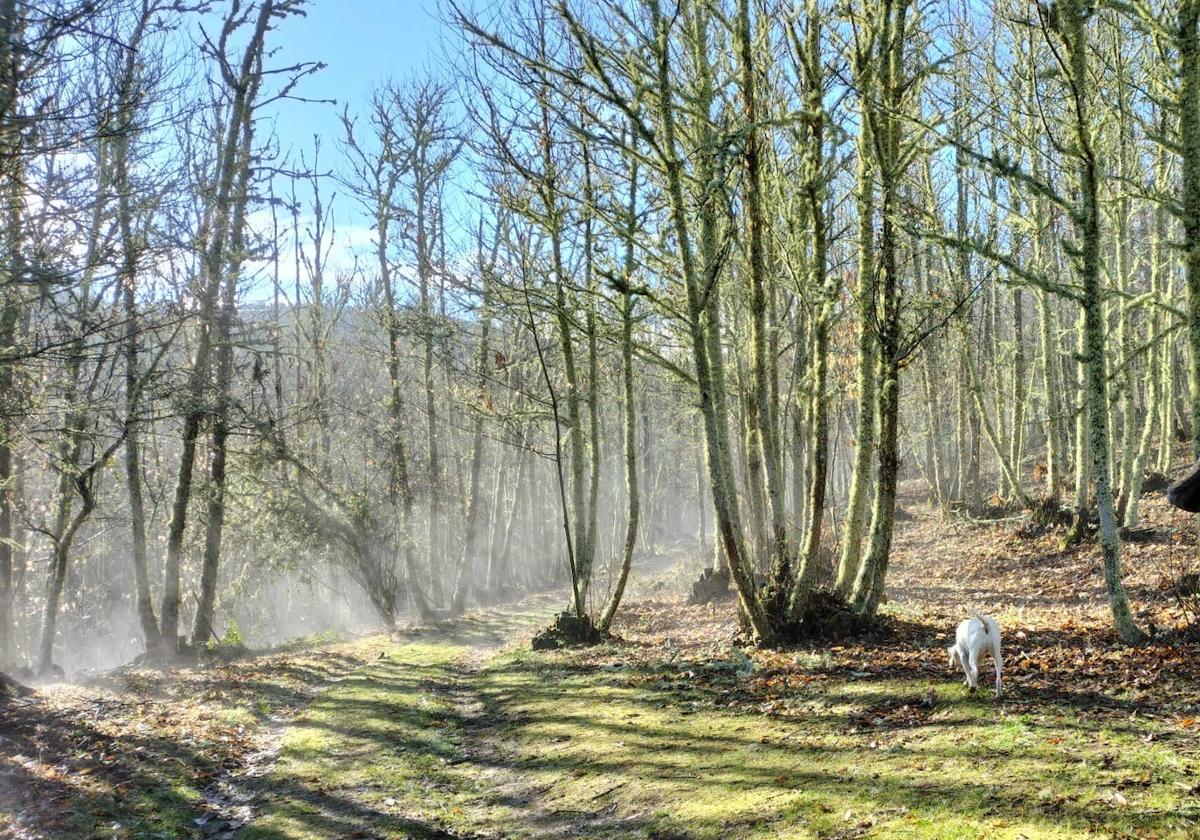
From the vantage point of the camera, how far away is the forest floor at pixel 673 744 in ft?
15.5

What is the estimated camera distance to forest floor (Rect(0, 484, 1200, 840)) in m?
4.71

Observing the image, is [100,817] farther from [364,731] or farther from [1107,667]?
[1107,667]

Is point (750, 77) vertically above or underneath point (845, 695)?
above

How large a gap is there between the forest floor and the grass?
0.07 ft

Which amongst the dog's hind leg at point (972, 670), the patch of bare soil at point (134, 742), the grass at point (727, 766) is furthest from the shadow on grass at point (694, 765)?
the patch of bare soil at point (134, 742)

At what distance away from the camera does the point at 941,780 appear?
4863 millimetres

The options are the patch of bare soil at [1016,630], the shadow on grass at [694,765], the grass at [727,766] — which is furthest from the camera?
the patch of bare soil at [1016,630]

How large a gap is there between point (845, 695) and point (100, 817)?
601 centimetres

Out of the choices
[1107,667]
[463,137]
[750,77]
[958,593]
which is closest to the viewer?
[1107,667]

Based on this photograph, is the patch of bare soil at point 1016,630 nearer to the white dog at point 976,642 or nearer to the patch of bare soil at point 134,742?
the white dog at point 976,642

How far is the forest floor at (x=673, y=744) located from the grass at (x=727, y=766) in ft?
0.07

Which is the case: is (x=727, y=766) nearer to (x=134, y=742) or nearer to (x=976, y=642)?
(x=976, y=642)

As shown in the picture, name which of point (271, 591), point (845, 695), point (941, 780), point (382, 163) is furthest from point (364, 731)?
point (271, 591)

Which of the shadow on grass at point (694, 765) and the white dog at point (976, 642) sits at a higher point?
the white dog at point (976, 642)
